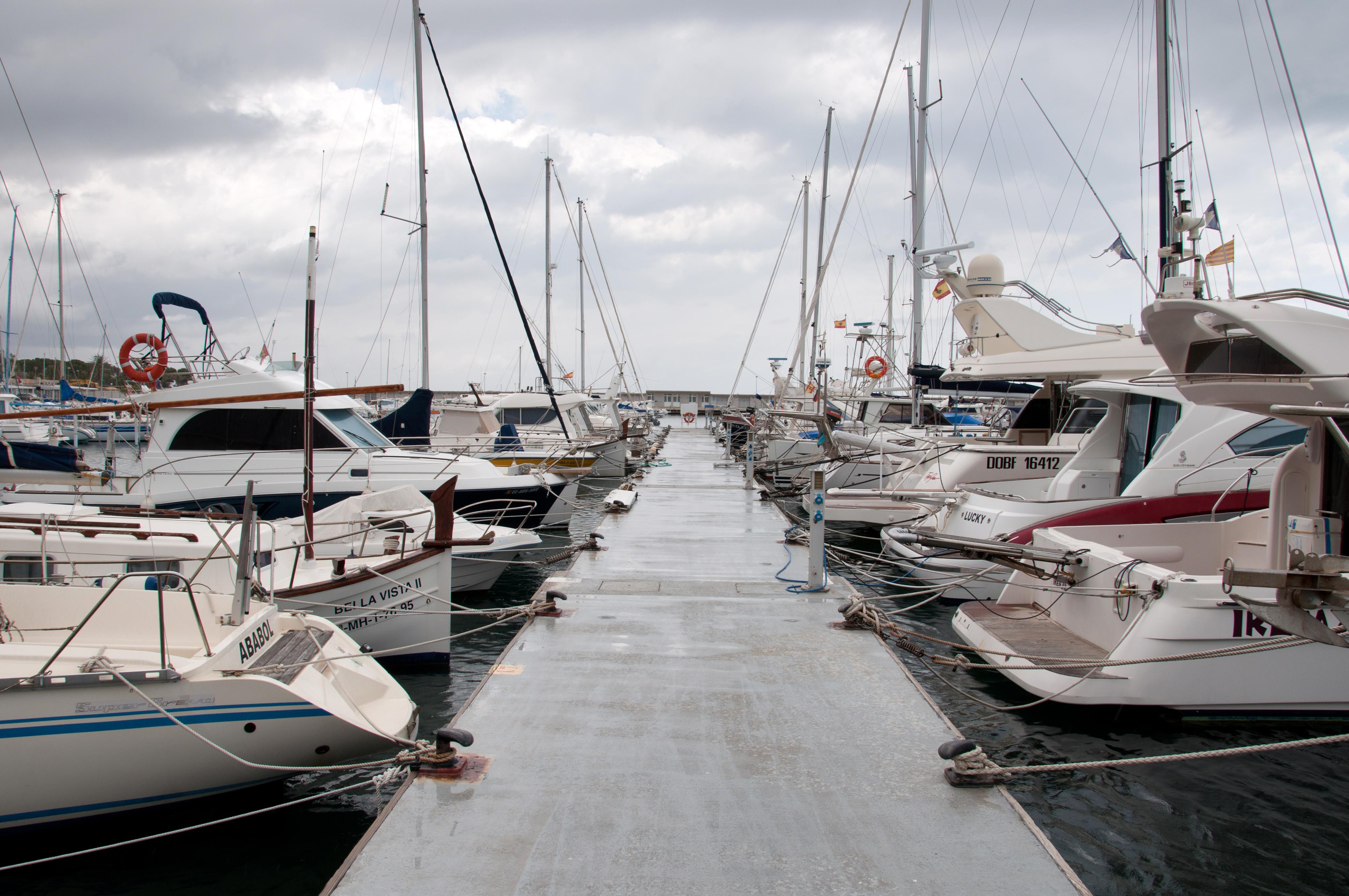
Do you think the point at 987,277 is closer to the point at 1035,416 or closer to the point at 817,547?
the point at 1035,416

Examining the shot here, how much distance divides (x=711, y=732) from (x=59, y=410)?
31.4ft

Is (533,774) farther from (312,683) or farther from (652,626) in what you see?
Answer: (652,626)

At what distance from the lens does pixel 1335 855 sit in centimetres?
464

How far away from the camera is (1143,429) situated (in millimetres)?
9773

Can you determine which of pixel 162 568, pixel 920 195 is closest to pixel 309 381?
pixel 162 568

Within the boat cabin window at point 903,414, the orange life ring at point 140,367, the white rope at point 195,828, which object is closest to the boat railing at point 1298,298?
the white rope at point 195,828

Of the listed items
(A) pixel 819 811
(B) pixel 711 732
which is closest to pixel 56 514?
(B) pixel 711 732

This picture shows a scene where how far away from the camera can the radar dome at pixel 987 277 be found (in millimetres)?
17297

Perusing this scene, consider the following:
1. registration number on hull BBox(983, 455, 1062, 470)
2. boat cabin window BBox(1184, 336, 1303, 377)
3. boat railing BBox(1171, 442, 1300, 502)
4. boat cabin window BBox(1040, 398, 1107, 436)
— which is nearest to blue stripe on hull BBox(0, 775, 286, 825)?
boat cabin window BBox(1184, 336, 1303, 377)

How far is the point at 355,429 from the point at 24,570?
6.66 metres

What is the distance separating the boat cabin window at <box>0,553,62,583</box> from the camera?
666 cm

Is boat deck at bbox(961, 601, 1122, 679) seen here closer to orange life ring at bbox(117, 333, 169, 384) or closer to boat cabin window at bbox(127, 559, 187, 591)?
boat cabin window at bbox(127, 559, 187, 591)

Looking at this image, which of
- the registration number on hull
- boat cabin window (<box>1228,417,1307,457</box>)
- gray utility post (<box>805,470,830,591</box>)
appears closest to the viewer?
boat cabin window (<box>1228,417,1307,457</box>)

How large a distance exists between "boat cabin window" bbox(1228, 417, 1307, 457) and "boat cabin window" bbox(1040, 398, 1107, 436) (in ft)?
16.0
